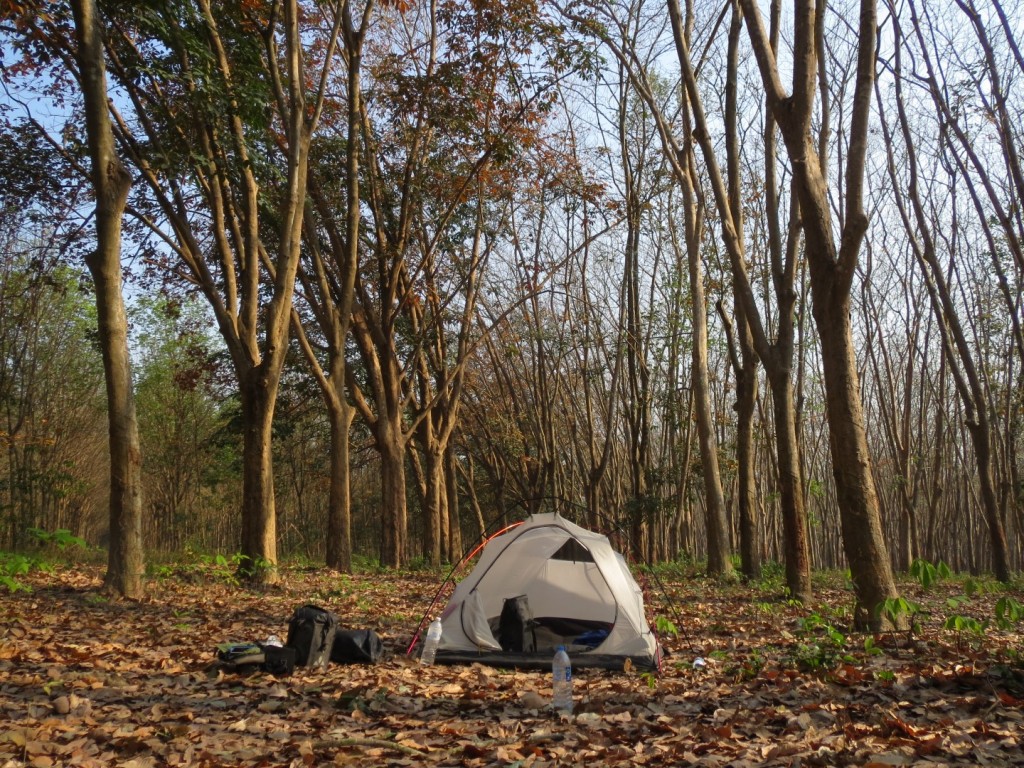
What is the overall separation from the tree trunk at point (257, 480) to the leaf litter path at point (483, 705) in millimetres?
2422

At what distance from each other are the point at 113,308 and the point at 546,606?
212 inches

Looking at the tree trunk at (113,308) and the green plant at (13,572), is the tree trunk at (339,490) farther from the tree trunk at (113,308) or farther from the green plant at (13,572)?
the tree trunk at (113,308)

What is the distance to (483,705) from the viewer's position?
5.51 metres

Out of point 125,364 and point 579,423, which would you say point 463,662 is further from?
point 579,423

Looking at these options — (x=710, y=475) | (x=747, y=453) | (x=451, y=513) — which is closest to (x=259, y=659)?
(x=747, y=453)

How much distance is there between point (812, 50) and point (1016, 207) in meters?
10.8

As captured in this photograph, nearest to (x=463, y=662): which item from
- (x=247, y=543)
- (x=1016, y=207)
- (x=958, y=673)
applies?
(x=958, y=673)

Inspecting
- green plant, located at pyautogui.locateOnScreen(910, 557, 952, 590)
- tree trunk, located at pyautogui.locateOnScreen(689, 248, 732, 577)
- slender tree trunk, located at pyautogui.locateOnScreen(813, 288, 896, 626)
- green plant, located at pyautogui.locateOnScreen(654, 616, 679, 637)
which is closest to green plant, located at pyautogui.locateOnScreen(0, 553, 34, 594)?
green plant, located at pyautogui.locateOnScreen(654, 616, 679, 637)

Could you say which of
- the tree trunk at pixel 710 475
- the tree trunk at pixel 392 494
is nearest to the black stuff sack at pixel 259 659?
the tree trunk at pixel 710 475

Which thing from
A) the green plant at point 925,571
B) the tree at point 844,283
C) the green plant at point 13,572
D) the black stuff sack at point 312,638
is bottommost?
the black stuff sack at point 312,638

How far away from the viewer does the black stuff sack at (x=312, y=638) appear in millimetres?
6391

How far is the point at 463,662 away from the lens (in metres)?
7.20

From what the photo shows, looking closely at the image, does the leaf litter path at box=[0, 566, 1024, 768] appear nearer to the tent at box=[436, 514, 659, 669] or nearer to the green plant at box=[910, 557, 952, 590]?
the tent at box=[436, 514, 659, 669]

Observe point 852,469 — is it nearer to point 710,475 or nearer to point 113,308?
point 710,475
